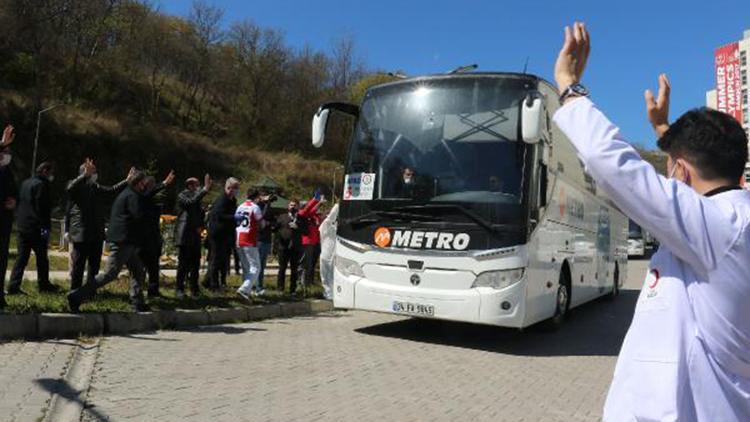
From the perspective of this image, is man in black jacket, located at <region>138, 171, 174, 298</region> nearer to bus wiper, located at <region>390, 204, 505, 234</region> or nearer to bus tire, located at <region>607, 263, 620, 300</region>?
bus wiper, located at <region>390, 204, 505, 234</region>

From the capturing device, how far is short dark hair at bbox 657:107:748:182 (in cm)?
205

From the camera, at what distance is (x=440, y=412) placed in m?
5.56

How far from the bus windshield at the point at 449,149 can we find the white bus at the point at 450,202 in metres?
0.01

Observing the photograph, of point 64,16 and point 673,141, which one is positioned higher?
point 64,16

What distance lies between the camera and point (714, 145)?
2.04 metres

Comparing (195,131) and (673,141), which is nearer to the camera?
(673,141)

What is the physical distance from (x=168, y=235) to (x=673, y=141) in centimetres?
1569

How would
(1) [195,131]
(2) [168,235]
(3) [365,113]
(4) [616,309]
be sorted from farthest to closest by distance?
(1) [195,131] → (2) [168,235] → (4) [616,309] → (3) [365,113]

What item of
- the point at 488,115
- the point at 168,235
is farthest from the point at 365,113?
the point at 168,235

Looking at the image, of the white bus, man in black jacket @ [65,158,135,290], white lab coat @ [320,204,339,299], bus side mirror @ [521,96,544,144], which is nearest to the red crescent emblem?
bus side mirror @ [521,96,544,144]

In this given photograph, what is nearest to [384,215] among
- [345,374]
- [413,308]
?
[413,308]

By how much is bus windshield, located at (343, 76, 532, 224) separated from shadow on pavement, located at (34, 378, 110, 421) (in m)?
4.44

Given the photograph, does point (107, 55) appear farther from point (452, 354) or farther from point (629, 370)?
point (629, 370)

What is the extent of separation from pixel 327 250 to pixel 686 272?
10756mm
